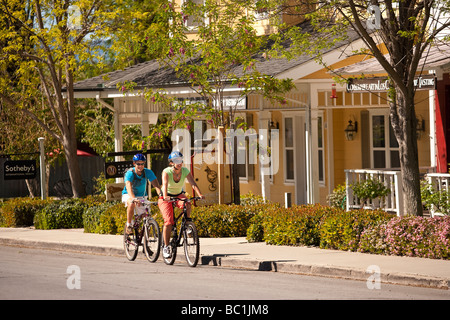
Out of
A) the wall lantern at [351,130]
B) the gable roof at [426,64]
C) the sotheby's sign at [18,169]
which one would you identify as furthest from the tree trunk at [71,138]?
the gable roof at [426,64]

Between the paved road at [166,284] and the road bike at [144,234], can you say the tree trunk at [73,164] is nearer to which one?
the road bike at [144,234]

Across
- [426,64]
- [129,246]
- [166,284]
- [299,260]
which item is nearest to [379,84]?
[426,64]

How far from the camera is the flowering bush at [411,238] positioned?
42.6ft

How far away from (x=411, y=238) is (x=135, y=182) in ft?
14.9

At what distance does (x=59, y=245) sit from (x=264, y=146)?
18.8ft

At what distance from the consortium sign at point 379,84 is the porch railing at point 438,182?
5.87 ft

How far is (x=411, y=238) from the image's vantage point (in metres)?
13.4

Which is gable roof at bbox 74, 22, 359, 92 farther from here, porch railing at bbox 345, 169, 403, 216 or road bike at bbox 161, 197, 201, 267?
road bike at bbox 161, 197, 201, 267

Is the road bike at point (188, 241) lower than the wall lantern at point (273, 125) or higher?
lower

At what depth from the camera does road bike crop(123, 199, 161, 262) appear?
14414 millimetres

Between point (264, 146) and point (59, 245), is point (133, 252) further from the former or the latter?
point (264, 146)

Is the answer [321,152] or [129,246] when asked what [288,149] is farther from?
[129,246]

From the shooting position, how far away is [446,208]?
51.9ft
